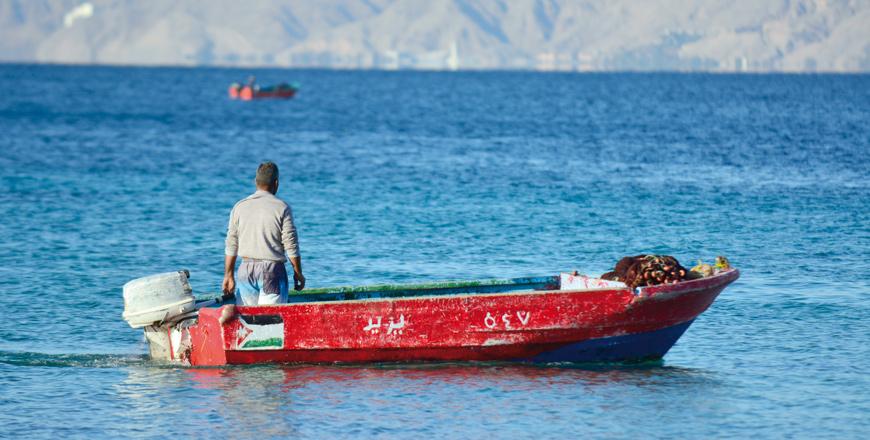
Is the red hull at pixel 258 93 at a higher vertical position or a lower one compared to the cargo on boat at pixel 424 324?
higher

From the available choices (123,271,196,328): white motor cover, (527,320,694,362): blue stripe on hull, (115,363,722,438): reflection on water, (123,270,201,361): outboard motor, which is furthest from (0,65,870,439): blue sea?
(123,271,196,328): white motor cover

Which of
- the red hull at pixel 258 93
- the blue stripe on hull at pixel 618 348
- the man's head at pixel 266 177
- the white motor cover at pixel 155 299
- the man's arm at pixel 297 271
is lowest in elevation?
the blue stripe on hull at pixel 618 348

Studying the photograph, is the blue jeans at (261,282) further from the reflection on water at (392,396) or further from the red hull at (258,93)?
the red hull at (258,93)

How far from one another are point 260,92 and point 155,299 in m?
95.5

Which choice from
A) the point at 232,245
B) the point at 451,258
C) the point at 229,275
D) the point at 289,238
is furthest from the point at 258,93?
the point at 289,238

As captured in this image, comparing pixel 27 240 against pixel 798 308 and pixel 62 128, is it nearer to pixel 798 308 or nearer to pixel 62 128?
pixel 798 308

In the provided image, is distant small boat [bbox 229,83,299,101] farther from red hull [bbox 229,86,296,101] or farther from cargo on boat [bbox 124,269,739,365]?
cargo on boat [bbox 124,269,739,365]

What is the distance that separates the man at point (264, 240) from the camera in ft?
44.5

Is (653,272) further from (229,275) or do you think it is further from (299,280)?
(229,275)

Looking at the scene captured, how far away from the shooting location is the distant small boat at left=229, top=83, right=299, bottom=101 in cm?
10812

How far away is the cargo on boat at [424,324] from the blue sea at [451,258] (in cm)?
22

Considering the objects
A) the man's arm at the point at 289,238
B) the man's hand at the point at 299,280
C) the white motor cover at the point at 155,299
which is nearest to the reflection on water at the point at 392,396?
the white motor cover at the point at 155,299

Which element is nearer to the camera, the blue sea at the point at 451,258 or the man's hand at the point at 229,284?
the blue sea at the point at 451,258

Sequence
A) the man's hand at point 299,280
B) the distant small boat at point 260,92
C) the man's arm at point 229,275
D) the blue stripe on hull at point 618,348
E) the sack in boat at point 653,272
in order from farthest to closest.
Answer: the distant small boat at point 260,92 → the blue stripe on hull at point 618,348 → the sack in boat at point 653,272 → the man's arm at point 229,275 → the man's hand at point 299,280
